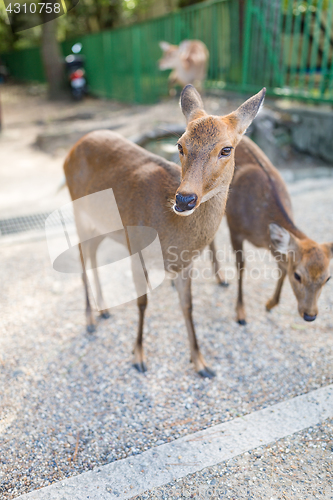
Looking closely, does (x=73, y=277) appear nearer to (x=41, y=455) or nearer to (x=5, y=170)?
(x=41, y=455)

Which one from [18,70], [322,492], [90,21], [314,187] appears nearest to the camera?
[322,492]

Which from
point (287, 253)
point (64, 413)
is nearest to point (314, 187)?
point (287, 253)

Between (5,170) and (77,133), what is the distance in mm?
2097

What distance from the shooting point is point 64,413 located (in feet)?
8.17

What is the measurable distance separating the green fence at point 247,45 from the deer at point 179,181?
485 centimetres

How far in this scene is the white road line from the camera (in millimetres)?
1988

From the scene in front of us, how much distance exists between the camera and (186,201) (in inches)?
71.1

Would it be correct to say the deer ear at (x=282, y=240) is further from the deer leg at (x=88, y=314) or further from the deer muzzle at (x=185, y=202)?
the deer leg at (x=88, y=314)

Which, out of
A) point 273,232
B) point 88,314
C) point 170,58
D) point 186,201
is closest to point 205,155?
point 186,201

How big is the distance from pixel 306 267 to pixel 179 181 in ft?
3.23

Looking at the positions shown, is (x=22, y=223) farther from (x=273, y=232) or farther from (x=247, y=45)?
(x=247, y=45)

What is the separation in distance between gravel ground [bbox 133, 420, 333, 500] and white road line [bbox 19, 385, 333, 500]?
43 millimetres

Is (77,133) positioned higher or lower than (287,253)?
lower

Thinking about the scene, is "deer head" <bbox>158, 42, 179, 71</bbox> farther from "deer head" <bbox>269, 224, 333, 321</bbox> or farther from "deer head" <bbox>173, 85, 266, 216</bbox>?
"deer head" <bbox>173, 85, 266, 216</bbox>
